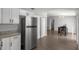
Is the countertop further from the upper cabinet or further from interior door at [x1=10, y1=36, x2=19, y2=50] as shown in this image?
the upper cabinet

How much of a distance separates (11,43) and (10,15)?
0.59 m

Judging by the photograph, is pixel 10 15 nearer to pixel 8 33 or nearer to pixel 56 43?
pixel 8 33

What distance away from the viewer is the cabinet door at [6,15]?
244 centimetres

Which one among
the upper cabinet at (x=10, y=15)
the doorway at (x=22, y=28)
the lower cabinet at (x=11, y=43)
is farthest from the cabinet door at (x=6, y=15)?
the lower cabinet at (x=11, y=43)

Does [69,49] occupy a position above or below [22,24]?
below

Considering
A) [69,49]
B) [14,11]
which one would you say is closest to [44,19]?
[14,11]

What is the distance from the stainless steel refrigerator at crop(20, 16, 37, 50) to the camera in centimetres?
250

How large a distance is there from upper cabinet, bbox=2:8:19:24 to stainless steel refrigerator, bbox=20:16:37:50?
0.48 ft

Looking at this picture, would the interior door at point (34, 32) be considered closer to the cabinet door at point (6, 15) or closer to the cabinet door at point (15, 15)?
the cabinet door at point (15, 15)
